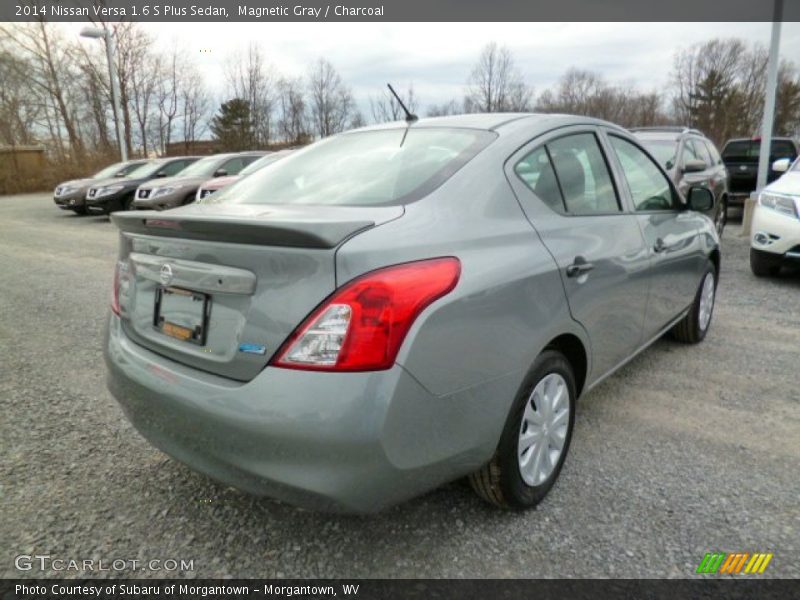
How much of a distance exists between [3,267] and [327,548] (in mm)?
8146

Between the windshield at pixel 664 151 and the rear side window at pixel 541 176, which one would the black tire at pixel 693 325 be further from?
the windshield at pixel 664 151

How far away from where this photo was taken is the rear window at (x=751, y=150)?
1318 centimetres

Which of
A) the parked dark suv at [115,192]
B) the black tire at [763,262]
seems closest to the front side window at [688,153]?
the black tire at [763,262]

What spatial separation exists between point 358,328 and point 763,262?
20.6ft

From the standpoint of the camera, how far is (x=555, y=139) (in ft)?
8.54

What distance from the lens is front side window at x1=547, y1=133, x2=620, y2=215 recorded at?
101 inches

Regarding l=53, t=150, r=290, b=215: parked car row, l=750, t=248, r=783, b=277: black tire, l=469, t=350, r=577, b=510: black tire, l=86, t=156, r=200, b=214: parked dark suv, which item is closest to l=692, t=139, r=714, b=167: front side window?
l=750, t=248, r=783, b=277: black tire

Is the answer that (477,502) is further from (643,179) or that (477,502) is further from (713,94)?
(713,94)

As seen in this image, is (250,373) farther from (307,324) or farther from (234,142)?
(234,142)

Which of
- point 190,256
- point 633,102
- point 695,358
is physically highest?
point 633,102

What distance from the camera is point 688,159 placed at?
8008 millimetres

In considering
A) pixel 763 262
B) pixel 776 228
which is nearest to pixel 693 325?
pixel 776 228

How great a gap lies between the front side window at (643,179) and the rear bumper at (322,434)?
2.01 metres

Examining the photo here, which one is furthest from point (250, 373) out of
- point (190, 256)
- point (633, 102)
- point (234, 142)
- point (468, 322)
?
point (633, 102)
